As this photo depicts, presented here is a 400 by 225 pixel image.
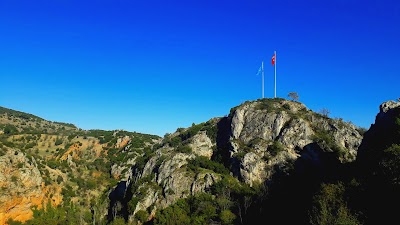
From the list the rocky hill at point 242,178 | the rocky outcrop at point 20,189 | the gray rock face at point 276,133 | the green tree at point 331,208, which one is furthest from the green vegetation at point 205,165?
the green tree at point 331,208

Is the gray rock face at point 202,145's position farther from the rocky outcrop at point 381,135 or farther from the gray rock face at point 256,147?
the rocky outcrop at point 381,135

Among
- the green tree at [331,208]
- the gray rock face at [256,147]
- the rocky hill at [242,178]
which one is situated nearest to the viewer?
the green tree at [331,208]

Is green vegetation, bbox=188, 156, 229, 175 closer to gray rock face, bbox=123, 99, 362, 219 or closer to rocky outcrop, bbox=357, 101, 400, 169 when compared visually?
gray rock face, bbox=123, 99, 362, 219

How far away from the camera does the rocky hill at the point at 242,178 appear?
6906 cm

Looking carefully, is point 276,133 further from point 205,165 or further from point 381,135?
point 381,135

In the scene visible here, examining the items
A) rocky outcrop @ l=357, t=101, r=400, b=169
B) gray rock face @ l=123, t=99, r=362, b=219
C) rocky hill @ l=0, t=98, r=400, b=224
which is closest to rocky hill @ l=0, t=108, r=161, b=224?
rocky hill @ l=0, t=98, r=400, b=224

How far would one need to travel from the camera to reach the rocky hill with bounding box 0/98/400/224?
69.1m

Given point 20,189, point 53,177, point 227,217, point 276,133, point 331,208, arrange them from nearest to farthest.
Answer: point 331,208
point 227,217
point 20,189
point 276,133
point 53,177

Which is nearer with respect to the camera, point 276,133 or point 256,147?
point 256,147

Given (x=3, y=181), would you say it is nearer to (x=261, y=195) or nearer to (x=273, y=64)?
(x=261, y=195)

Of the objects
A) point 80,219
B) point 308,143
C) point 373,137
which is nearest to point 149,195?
point 80,219

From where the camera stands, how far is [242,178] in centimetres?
11662

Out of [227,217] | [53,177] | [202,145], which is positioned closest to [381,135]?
[227,217]

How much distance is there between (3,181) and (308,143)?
105m
